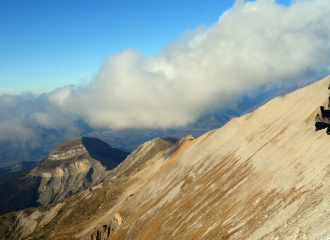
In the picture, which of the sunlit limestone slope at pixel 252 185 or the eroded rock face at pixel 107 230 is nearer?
the sunlit limestone slope at pixel 252 185

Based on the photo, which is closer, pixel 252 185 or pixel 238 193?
pixel 252 185

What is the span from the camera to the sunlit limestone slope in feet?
117

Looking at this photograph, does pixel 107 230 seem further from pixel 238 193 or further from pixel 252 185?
pixel 252 185

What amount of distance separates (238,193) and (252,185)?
417 cm

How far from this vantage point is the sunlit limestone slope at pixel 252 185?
35.6 meters

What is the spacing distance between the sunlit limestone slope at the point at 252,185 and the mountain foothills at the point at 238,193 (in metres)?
0.23

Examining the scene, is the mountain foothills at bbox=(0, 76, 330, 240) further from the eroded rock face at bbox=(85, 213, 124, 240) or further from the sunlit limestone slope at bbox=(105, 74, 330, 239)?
the eroded rock face at bbox=(85, 213, 124, 240)

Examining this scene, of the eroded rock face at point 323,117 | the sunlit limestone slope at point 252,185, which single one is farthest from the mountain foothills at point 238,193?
the eroded rock face at point 323,117

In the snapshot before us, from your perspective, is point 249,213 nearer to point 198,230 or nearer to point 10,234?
point 198,230

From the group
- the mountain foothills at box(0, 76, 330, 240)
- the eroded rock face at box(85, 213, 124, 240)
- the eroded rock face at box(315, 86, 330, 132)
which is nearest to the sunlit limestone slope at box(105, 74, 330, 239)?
the mountain foothills at box(0, 76, 330, 240)

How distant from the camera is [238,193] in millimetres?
53625

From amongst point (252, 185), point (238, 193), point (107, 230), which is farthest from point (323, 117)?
point (107, 230)

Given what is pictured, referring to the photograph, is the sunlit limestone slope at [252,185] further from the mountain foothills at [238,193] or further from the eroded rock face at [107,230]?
the eroded rock face at [107,230]

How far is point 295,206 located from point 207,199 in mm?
27229
